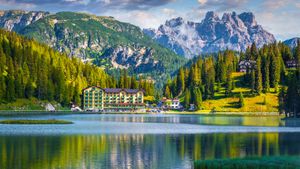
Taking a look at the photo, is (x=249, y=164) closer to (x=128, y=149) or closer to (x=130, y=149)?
(x=130, y=149)

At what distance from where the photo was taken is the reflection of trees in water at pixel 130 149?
60000 millimetres

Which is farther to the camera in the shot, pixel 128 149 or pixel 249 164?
pixel 128 149

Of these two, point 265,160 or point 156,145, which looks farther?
point 156,145

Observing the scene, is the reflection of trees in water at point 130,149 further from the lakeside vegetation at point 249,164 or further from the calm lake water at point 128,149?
the lakeside vegetation at point 249,164

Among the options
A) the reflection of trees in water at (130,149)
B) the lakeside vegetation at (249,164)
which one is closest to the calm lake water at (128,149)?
the reflection of trees in water at (130,149)

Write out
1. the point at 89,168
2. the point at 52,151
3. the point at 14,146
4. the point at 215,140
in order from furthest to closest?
1. the point at 215,140
2. the point at 14,146
3. the point at 52,151
4. the point at 89,168

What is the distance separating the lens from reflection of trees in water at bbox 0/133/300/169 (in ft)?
197

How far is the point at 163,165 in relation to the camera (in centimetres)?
5881

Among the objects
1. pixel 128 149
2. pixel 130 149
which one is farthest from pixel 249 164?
pixel 128 149

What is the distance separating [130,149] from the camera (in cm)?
7469

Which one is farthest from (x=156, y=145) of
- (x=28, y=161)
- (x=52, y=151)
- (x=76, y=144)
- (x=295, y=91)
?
(x=295, y=91)

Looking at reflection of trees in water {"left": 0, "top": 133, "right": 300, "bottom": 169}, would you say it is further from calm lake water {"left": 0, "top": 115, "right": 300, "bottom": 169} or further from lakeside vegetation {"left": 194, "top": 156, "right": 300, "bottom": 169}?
lakeside vegetation {"left": 194, "top": 156, "right": 300, "bottom": 169}

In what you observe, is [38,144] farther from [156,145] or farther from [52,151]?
[156,145]

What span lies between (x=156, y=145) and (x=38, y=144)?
19038 mm
